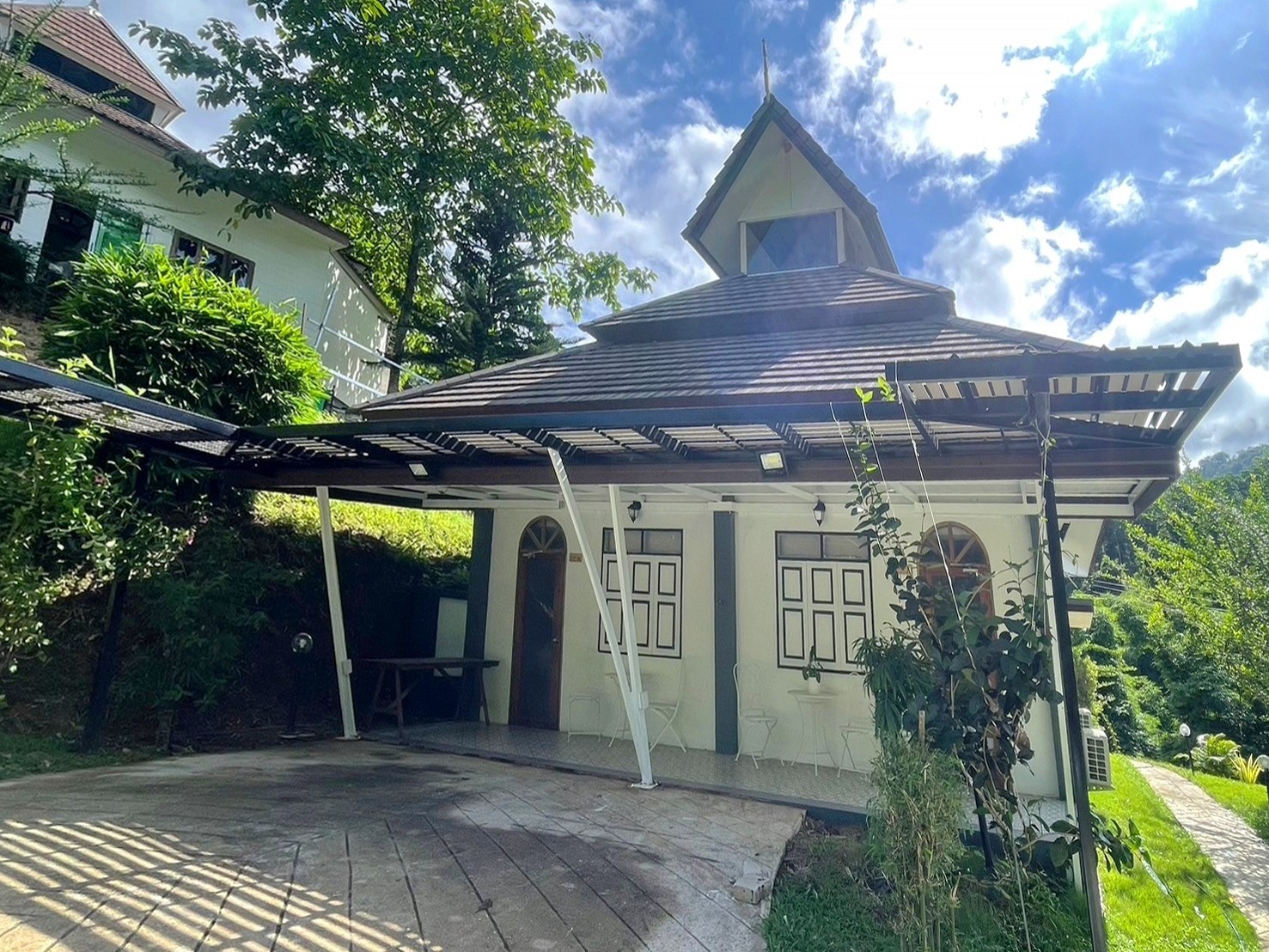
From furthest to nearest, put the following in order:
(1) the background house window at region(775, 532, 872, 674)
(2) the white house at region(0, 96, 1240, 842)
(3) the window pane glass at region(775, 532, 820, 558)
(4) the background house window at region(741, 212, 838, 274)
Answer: (4) the background house window at region(741, 212, 838, 274) → (3) the window pane glass at region(775, 532, 820, 558) → (1) the background house window at region(775, 532, 872, 674) → (2) the white house at region(0, 96, 1240, 842)

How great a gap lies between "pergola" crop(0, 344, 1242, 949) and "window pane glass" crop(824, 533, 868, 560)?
2.13 feet

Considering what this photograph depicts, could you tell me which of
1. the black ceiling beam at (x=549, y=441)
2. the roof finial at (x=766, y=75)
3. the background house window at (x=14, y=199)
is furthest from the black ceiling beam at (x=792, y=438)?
the background house window at (x=14, y=199)

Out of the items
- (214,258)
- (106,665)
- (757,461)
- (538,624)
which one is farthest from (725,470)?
(214,258)

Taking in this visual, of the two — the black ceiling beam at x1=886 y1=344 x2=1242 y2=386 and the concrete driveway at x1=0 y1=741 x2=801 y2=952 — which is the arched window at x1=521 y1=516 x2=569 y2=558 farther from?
the black ceiling beam at x1=886 y1=344 x2=1242 y2=386

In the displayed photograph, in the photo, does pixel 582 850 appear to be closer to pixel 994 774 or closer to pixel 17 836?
pixel 994 774

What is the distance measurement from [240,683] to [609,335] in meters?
5.99

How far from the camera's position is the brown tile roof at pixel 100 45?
12492mm

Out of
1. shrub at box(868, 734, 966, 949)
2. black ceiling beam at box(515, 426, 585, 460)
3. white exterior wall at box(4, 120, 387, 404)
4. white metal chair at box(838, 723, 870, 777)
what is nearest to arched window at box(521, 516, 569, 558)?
black ceiling beam at box(515, 426, 585, 460)

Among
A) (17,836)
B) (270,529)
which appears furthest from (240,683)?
(17,836)

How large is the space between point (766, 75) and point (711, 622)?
7610mm

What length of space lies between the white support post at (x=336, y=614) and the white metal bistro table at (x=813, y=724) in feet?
16.4

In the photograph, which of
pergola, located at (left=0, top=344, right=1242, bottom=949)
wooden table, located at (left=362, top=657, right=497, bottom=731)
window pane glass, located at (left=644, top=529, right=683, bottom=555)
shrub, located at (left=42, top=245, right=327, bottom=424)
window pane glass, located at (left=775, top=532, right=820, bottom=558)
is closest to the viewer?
pergola, located at (left=0, top=344, right=1242, bottom=949)

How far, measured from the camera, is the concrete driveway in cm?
284

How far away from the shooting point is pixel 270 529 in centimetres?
766
